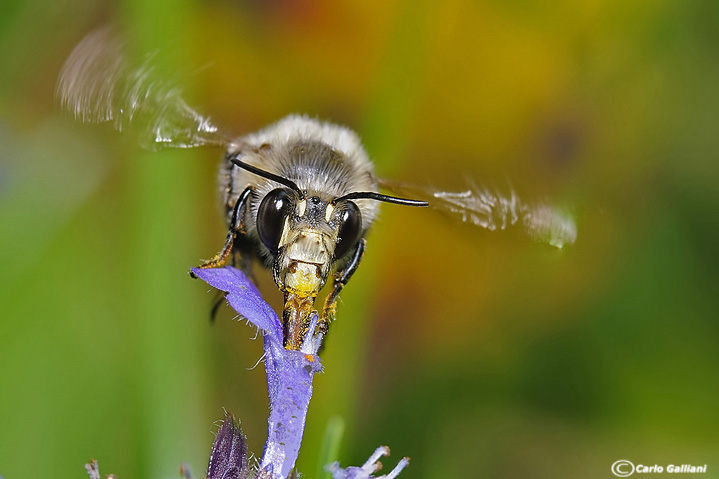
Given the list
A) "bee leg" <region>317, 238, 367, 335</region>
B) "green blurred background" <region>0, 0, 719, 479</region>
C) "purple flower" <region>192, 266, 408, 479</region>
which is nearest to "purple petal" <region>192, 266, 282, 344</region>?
"purple flower" <region>192, 266, 408, 479</region>

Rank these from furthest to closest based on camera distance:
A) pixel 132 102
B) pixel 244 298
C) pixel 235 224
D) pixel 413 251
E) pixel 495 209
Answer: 1. pixel 413 251
2. pixel 495 209
3. pixel 132 102
4. pixel 235 224
5. pixel 244 298

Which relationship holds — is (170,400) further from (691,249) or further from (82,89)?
(691,249)

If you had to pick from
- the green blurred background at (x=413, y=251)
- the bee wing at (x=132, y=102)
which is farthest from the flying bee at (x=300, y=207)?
the green blurred background at (x=413, y=251)

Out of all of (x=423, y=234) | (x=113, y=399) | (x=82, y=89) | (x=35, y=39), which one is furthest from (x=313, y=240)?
(x=35, y=39)

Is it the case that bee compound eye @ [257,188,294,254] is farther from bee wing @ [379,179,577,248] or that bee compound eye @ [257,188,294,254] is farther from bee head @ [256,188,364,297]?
bee wing @ [379,179,577,248]

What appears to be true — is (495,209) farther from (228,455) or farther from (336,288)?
(228,455)

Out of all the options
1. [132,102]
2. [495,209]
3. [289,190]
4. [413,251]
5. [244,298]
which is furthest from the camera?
[413,251]

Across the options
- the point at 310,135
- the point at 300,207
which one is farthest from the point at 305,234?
the point at 310,135
